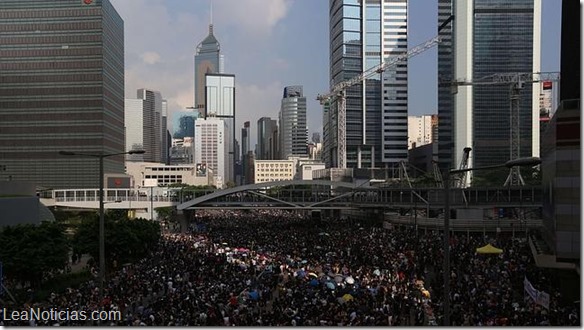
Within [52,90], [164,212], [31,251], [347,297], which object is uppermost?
[52,90]

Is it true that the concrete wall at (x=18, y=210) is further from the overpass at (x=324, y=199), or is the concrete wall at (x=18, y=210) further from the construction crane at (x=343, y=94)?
the construction crane at (x=343, y=94)

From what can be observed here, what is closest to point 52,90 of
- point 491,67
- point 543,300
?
point 491,67

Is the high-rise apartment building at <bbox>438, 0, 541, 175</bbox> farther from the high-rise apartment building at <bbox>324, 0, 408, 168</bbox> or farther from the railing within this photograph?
the railing

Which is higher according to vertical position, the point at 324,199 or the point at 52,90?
the point at 52,90

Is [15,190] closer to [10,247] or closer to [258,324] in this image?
[10,247]

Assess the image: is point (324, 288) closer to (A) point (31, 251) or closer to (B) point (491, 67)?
(A) point (31, 251)

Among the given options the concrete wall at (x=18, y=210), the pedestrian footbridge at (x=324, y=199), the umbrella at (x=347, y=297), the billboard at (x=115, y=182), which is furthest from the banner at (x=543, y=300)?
the billboard at (x=115, y=182)
